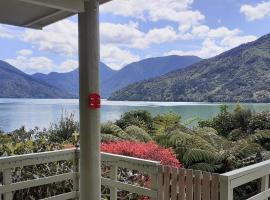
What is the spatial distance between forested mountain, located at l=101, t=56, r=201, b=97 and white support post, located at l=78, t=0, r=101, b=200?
56.9 meters

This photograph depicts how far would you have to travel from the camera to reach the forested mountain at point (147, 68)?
66006 mm

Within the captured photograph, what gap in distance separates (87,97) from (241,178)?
152cm

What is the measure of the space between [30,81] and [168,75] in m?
12.2

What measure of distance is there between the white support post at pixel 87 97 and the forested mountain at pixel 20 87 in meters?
26.4

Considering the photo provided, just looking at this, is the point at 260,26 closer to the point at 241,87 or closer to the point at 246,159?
the point at 241,87

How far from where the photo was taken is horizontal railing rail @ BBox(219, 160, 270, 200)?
9.50 feet

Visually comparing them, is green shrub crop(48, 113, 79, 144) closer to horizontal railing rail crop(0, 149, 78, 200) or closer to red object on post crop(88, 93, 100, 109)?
horizontal railing rail crop(0, 149, 78, 200)

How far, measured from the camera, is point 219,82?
29.3 meters

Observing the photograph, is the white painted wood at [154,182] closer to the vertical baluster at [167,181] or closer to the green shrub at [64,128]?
the vertical baluster at [167,181]

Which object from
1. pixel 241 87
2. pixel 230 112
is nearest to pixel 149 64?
pixel 241 87

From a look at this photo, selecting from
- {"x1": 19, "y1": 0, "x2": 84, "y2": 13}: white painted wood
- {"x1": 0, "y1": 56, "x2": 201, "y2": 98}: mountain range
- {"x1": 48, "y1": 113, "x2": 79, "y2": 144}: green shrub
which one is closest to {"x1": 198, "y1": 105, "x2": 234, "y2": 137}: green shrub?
{"x1": 0, "y1": 56, "x2": 201, "y2": 98}: mountain range

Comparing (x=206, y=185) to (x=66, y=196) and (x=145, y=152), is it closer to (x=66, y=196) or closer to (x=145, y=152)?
(x=66, y=196)

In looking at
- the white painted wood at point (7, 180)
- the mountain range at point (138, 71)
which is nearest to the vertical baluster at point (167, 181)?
the white painted wood at point (7, 180)

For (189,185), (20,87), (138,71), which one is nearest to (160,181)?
(189,185)
